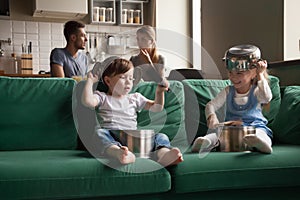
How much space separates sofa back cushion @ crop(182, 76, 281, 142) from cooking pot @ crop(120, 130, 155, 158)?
1.58 ft

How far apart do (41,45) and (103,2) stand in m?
0.96

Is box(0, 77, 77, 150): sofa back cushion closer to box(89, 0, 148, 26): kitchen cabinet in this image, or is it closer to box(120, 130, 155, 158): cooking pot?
box(120, 130, 155, 158): cooking pot

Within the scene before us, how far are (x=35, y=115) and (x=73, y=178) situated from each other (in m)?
0.63

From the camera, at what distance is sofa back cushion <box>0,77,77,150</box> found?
6.85 feet

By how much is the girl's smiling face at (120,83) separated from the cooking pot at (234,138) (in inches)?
21.6

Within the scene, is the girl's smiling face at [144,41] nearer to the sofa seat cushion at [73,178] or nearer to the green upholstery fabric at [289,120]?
the sofa seat cushion at [73,178]

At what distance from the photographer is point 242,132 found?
2023 millimetres

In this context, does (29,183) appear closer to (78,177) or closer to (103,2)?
(78,177)

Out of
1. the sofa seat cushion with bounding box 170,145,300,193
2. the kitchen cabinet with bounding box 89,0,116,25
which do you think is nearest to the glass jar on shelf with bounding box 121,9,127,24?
the kitchen cabinet with bounding box 89,0,116,25

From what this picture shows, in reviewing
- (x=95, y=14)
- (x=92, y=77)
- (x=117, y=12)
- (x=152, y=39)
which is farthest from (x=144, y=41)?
(x=117, y=12)

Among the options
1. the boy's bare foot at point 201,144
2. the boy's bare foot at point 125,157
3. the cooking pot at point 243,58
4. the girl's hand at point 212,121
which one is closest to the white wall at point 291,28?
the cooking pot at point 243,58

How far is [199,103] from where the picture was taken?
2406 millimetres

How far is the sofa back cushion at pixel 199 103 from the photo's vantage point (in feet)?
7.82

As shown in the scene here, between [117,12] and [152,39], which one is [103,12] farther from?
[152,39]
